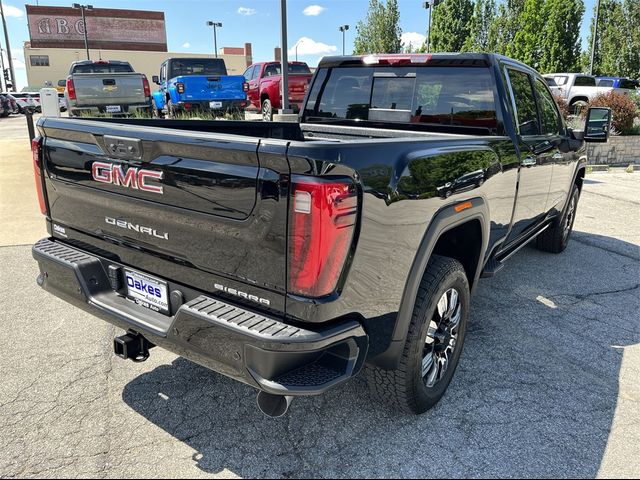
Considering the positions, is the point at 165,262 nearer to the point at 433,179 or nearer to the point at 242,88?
the point at 433,179

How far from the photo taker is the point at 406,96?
399 centimetres

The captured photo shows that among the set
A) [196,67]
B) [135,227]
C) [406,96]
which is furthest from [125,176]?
[196,67]

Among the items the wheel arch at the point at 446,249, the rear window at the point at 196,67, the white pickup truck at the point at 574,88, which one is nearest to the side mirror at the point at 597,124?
the wheel arch at the point at 446,249

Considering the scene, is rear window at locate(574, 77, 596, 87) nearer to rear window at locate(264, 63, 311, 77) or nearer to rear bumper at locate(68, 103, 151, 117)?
rear window at locate(264, 63, 311, 77)

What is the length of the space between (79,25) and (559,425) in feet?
225

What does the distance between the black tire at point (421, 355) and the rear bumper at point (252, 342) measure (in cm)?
43

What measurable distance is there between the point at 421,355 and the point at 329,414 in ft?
2.08

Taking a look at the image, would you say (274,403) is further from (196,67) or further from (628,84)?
(628,84)

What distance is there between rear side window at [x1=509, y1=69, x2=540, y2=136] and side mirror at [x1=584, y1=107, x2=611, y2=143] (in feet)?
3.42

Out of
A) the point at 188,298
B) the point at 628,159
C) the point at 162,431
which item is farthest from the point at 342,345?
the point at 628,159

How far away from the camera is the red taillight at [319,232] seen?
1.87 m

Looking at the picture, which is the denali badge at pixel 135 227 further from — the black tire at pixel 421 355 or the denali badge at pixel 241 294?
the black tire at pixel 421 355

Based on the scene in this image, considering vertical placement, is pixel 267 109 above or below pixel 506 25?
below

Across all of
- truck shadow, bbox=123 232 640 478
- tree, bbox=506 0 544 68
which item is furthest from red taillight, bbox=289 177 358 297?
tree, bbox=506 0 544 68
